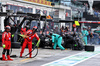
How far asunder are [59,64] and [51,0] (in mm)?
36668

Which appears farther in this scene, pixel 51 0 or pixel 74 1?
pixel 74 1

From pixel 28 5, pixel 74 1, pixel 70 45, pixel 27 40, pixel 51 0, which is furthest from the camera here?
pixel 74 1

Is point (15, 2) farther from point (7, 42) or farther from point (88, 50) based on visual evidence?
point (7, 42)

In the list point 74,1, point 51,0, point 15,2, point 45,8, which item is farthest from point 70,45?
point 74,1

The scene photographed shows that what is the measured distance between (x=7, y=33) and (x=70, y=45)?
360 inches

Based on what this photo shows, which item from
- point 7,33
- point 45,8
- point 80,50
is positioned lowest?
point 80,50

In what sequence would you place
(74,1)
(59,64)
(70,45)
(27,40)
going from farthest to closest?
1. (74,1)
2. (70,45)
3. (27,40)
4. (59,64)

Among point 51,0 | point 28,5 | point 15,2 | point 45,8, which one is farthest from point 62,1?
point 15,2

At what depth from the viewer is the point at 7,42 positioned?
530 inches

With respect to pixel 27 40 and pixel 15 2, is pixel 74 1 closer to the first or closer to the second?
pixel 15 2

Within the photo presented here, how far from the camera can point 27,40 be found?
14.9 m

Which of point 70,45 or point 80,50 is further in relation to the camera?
point 70,45

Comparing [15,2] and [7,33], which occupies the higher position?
[15,2]

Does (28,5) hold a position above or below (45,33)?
above
